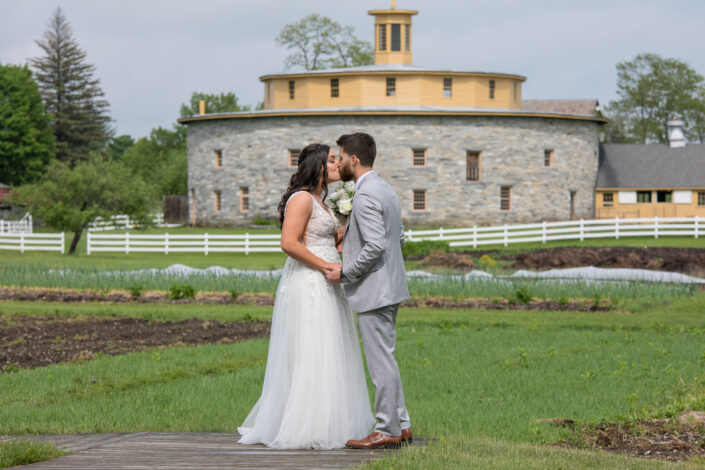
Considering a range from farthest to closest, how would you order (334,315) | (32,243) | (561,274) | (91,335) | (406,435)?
(32,243) < (561,274) < (91,335) < (334,315) < (406,435)

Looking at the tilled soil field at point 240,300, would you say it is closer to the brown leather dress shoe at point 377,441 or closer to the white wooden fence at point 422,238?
the brown leather dress shoe at point 377,441

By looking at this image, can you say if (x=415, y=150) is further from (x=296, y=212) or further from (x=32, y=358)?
(x=296, y=212)

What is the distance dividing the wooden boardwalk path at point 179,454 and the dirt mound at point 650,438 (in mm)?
1590

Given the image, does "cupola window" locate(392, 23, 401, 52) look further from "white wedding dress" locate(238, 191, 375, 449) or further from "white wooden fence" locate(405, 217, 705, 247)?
"white wedding dress" locate(238, 191, 375, 449)

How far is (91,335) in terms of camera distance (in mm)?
14172

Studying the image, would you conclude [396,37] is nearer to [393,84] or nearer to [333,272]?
[393,84]

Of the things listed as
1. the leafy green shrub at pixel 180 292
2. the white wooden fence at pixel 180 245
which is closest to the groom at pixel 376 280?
the leafy green shrub at pixel 180 292

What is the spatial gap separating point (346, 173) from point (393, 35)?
46644 millimetres

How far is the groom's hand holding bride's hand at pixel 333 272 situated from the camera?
6.53 meters

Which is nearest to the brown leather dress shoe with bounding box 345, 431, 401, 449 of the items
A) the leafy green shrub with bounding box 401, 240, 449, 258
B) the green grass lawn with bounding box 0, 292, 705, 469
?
the green grass lawn with bounding box 0, 292, 705, 469

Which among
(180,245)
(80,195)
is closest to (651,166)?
(180,245)

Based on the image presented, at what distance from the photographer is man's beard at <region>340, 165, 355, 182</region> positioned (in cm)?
655

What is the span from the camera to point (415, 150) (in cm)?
4853

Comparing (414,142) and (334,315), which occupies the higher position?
(414,142)
